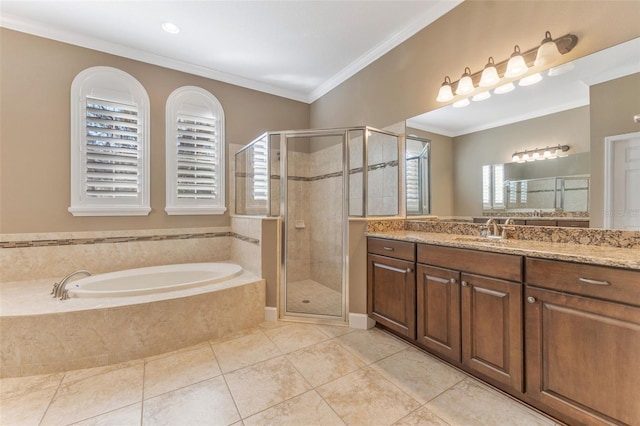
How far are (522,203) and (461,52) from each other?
131 cm

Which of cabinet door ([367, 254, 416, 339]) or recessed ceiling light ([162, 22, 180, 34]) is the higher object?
recessed ceiling light ([162, 22, 180, 34])

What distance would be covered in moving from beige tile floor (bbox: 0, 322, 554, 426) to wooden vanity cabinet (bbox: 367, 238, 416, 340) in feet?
0.74

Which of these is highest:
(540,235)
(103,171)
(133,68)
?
(133,68)

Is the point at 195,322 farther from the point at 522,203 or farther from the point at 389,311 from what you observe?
the point at 522,203

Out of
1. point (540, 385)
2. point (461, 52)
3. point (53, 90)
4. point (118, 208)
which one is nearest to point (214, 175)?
point (118, 208)

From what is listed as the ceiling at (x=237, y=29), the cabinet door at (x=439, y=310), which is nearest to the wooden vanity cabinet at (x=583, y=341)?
the cabinet door at (x=439, y=310)

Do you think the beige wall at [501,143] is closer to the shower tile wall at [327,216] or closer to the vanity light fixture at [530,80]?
the vanity light fixture at [530,80]

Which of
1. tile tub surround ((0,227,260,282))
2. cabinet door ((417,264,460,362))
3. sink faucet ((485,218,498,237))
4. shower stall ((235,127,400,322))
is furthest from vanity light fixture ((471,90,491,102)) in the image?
tile tub surround ((0,227,260,282))

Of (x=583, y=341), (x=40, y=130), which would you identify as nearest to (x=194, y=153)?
(x=40, y=130)

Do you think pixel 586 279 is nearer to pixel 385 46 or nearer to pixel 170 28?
pixel 385 46

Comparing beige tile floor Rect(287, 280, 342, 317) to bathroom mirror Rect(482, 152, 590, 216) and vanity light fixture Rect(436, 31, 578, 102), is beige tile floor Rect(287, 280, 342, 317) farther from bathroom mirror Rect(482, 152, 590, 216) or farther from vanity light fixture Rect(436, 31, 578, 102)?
vanity light fixture Rect(436, 31, 578, 102)

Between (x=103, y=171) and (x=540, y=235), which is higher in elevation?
(x=103, y=171)

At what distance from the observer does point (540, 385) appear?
4.25 ft

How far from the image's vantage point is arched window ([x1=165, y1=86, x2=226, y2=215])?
3045 millimetres
